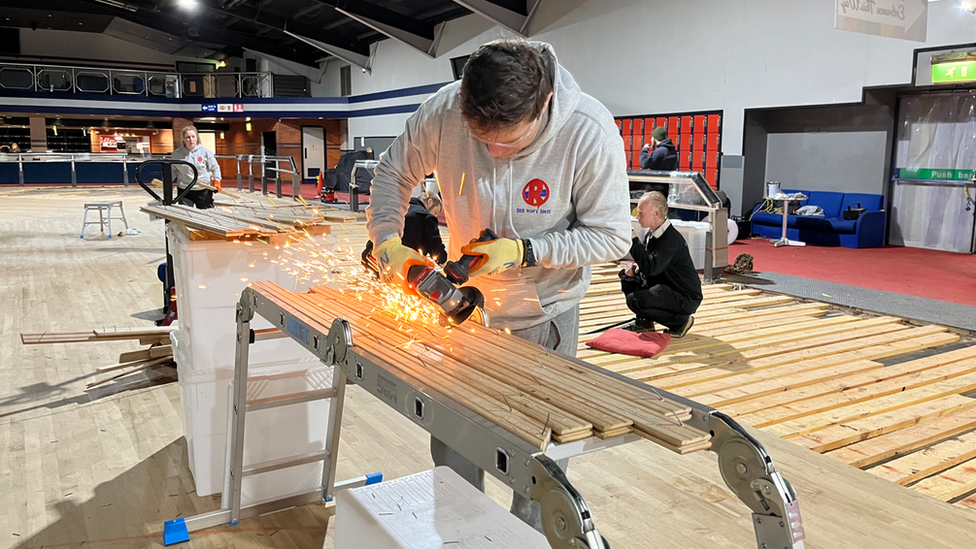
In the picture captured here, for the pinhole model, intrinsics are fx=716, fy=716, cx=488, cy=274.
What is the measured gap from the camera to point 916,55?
8.87 meters

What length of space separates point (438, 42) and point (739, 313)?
606 inches

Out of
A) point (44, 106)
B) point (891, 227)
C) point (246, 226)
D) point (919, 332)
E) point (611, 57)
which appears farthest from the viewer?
point (44, 106)

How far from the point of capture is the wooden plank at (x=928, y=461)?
9.60ft

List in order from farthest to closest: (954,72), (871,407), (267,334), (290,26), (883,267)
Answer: (290,26) → (954,72) → (883,267) → (871,407) → (267,334)

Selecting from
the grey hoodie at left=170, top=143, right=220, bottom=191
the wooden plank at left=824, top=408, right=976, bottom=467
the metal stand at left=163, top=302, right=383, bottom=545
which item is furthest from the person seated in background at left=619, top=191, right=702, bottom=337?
the grey hoodie at left=170, top=143, right=220, bottom=191

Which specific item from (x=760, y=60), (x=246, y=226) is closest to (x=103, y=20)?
(x=760, y=60)

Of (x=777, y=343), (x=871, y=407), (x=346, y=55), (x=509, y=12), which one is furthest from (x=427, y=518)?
(x=346, y=55)

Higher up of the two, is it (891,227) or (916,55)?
(916,55)

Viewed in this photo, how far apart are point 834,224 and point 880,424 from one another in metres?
7.40

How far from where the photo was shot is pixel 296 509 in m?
2.68

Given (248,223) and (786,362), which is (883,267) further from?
(248,223)

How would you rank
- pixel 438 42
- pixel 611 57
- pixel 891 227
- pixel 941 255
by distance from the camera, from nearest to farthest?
1. pixel 941 255
2. pixel 891 227
3. pixel 611 57
4. pixel 438 42

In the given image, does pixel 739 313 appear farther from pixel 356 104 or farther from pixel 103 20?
pixel 103 20

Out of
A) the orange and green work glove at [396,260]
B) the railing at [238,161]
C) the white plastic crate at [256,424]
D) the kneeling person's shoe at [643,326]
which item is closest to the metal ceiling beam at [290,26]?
the railing at [238,161]
